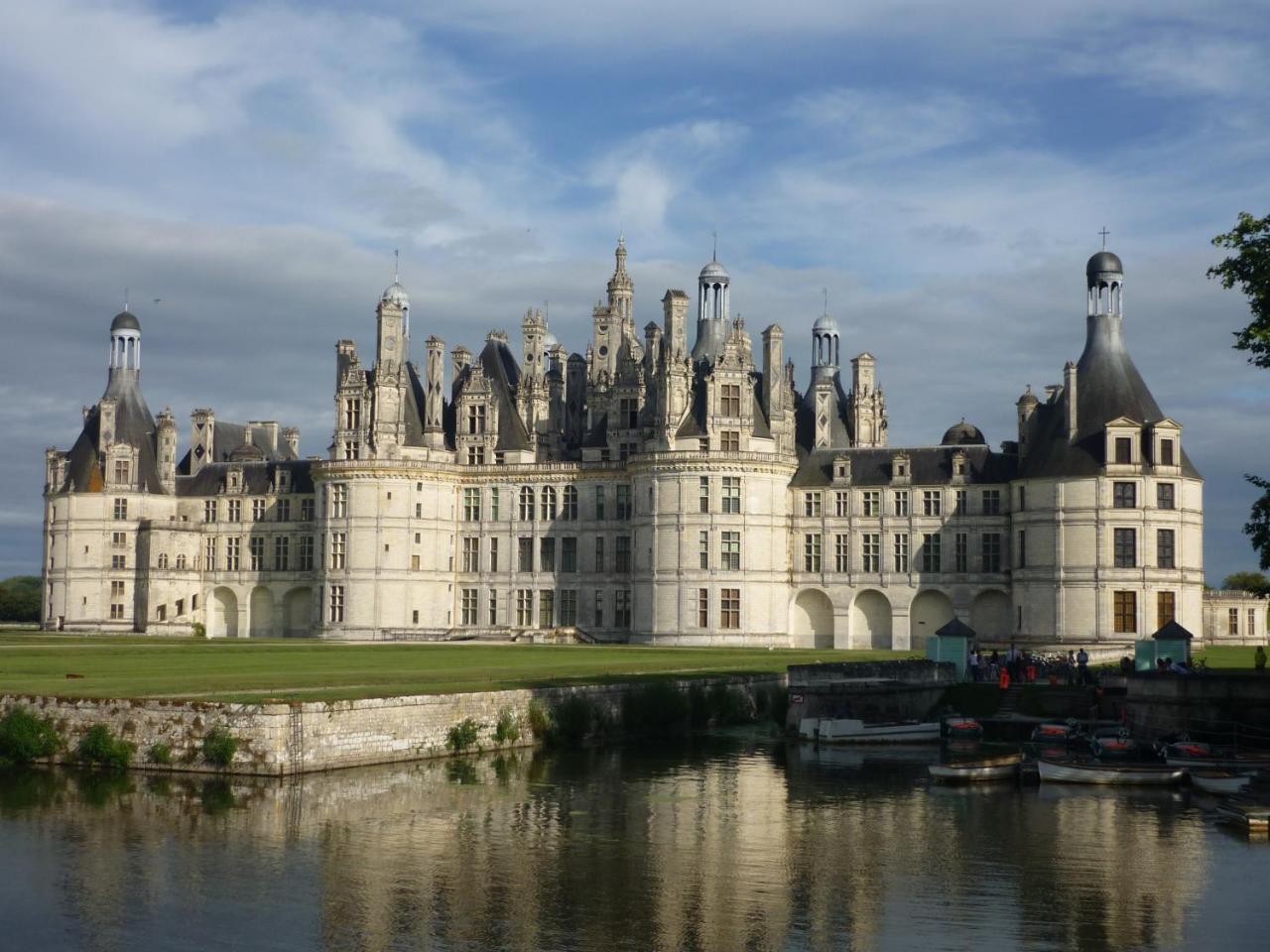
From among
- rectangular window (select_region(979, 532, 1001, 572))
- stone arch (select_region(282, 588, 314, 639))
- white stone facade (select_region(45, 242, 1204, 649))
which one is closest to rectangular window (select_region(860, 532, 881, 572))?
white stone facade (select_region(45, 242, 1204, 649))

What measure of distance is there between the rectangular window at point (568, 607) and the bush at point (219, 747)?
44.8m

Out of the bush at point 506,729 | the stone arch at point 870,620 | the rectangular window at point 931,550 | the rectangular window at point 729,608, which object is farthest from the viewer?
the stone arch at point 870,620

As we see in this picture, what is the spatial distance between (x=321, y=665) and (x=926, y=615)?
34.4m

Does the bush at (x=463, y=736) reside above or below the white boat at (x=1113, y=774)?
above

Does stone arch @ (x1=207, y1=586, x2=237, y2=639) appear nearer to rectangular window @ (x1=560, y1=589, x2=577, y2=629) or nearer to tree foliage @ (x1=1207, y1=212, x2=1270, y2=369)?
rectangular window @ (x1=560, y1=589, x2=577, y2=629)

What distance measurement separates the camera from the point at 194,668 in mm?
44094

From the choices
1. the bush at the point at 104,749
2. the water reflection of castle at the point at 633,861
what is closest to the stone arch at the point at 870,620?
the water reflection of castle at the point at 633,861

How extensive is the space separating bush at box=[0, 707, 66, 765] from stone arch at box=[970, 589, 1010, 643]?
153 feet

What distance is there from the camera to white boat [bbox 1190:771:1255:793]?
1328 inches

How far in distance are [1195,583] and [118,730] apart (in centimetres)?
4818

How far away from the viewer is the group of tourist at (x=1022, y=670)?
4981cm

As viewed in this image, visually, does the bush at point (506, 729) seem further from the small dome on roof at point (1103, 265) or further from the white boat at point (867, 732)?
the small dome on roof at point (1103, 265)

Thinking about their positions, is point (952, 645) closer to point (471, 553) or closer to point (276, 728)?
point (276, 728)

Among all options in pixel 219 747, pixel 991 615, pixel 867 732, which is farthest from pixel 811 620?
pixel 219 747
